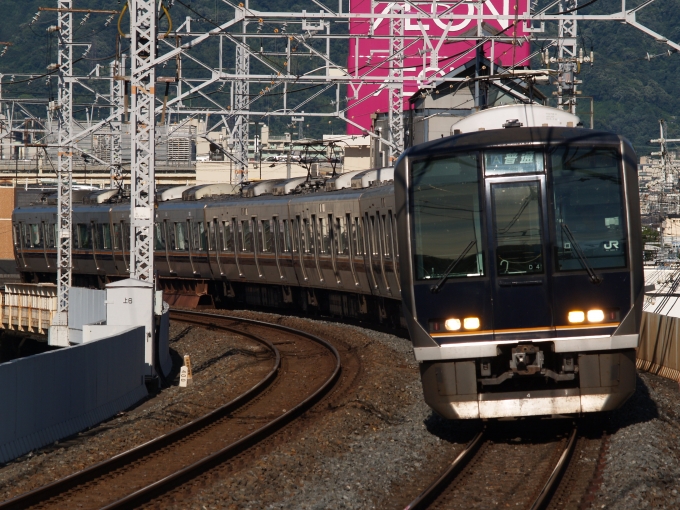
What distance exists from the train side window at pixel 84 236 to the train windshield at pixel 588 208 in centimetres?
2921

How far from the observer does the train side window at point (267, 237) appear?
2791 centimetres

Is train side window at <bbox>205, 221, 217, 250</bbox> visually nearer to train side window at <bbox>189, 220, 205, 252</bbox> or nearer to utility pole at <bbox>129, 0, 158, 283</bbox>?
train side window at <bbox>189, 220, 205, 252</bbox>

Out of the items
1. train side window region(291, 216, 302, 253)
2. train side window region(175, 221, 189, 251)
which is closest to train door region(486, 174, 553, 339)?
train side window region(291, 216, 302, 253)

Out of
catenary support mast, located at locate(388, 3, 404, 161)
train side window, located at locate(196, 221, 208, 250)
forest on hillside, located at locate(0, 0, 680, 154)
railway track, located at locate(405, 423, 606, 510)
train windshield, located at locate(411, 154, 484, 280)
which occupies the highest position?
forest on hillside, located at locate(0, 0, 680, 154)

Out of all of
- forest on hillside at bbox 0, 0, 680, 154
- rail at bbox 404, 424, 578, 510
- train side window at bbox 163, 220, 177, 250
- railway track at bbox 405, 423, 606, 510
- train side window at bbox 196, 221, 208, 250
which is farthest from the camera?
forest on hillside at bbox 0, 0, 680, 154

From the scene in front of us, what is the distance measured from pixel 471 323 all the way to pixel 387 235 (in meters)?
9.62

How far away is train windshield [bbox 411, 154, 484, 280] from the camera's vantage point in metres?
10.1

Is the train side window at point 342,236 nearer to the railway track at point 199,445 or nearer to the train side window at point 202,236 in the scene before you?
the railway track at point 199,445

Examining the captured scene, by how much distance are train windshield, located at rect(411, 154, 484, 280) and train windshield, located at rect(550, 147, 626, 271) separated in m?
0.72

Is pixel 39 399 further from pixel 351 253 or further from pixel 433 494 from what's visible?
pixel 351 253

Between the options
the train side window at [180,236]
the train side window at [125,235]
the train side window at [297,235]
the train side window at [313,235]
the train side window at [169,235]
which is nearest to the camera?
the train side window at [313,235]

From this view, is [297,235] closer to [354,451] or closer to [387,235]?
[387,235]

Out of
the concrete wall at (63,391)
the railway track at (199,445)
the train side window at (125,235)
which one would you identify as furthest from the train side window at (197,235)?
the concrete wall at (63,391)

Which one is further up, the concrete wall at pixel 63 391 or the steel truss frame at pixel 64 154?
the steel truss frame at pixel 64 154
